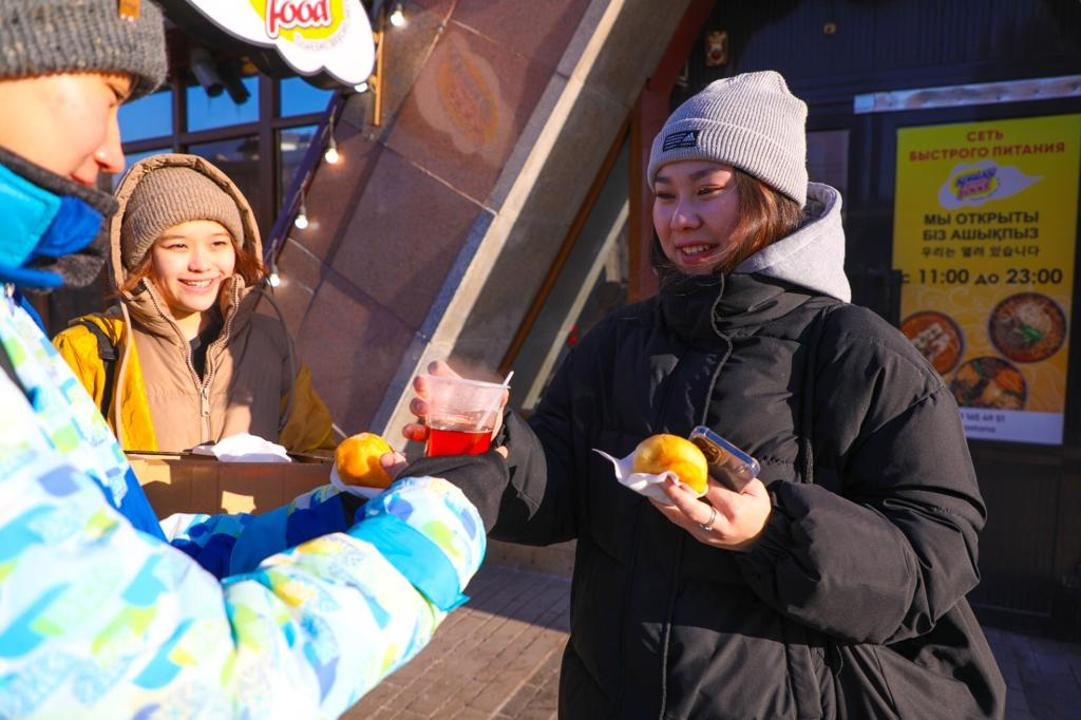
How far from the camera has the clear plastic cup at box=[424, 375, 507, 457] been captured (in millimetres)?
1649

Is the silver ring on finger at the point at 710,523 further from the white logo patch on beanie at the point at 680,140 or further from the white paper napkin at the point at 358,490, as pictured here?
the white logo patch on beanie at the point at 680,140

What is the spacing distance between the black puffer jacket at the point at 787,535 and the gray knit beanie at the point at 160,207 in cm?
165

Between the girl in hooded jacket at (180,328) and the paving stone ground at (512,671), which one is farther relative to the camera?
the paving stone ground at (512,671)

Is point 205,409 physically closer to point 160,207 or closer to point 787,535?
point 160,207

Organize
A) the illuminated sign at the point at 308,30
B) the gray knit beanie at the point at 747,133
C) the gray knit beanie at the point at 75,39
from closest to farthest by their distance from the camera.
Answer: the gray knit beanie at the point at 75,39, the gray knit beanie at the point at 747,133, the illuminated sign at the point at 308,30

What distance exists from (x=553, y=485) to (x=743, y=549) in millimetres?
561

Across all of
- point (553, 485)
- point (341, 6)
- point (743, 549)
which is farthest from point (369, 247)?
point (743, 549)

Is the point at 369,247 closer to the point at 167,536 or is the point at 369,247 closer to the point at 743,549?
the point at 167,536

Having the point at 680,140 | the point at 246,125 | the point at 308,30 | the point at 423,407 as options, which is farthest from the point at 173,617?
the point at 246,125

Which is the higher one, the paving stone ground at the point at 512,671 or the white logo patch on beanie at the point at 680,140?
the white logo patch on beanie at the point at 680,140

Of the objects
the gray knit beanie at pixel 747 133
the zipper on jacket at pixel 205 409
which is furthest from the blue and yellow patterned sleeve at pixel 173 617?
the zipper on jacket at pixel 205 409

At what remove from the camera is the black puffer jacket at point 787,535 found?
1.42 m

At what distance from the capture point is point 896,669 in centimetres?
153

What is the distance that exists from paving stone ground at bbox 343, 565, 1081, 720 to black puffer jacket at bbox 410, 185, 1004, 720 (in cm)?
207
